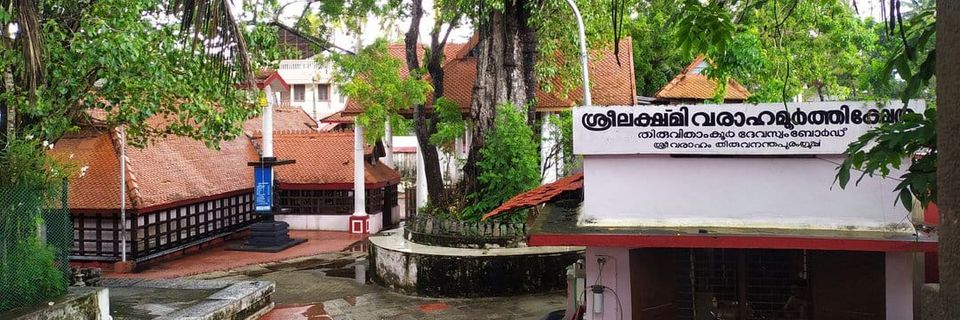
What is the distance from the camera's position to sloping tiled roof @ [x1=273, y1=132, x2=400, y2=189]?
22.1 meters

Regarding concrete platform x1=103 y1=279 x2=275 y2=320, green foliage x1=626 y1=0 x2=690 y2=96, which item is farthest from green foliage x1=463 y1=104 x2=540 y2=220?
green foliage x1=626 y1=0 x2=690 y2=96

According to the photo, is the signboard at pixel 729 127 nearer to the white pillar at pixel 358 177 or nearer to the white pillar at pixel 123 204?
the white pillar at pixel 123 204

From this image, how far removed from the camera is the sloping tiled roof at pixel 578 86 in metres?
18.2

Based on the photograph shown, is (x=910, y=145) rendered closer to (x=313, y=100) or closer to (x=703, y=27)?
(x=703, y=27)

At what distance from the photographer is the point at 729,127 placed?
285 inches

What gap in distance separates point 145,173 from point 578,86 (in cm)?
1023

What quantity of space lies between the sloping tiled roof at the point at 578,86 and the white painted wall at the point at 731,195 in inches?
381

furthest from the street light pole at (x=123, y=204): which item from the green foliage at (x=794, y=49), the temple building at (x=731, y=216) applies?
the green foliage at (x=794, y=49)

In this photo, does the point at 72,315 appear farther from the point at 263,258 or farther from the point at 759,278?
the point at 263,258

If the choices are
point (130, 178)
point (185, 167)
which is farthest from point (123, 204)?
point (185, 167)

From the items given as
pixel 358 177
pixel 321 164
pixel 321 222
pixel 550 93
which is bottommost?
pixel 321 222

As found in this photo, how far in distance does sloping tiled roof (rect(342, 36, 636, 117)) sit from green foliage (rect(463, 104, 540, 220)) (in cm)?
357

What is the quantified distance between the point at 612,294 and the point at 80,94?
727 centimetres

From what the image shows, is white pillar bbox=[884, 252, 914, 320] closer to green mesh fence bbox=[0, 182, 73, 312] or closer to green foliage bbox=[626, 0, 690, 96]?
green mesh fence bbox=[0, 182, 73, 312]
